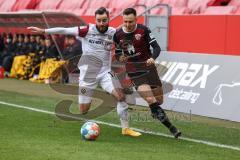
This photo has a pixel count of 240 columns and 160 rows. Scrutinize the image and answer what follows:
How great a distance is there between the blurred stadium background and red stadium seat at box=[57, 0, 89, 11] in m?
0.07

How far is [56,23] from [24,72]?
2.21 m

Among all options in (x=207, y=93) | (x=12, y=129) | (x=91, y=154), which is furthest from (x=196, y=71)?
(x=91, y=154)

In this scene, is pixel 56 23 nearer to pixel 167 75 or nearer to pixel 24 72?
pixel 24 72

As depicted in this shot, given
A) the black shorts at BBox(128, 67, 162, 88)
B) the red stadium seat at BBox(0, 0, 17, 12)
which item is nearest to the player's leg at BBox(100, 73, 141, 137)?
Result: the black shorts at BBox(128, 67, 162, 88)

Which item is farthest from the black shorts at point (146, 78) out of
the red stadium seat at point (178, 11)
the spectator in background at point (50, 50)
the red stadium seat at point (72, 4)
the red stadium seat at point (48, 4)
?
the red stadium seat at point (48, 4)

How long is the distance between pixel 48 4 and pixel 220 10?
1111 cm

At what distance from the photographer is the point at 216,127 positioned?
37.1 ft

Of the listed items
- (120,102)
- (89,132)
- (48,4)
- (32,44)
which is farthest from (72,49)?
(89,132)

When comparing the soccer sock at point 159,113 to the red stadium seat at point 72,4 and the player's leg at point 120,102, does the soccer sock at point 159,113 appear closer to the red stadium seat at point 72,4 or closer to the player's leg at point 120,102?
the player's leg at point 120,102

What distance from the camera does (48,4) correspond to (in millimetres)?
27188

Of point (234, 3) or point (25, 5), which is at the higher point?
point (234, 3)

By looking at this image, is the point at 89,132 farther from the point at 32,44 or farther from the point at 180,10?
the point at 32,44

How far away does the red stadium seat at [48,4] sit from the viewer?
2665 centimetres

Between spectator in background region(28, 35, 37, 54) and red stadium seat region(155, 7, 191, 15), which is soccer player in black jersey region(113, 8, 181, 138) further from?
spectator in background region(28, 35, 37, 54)
